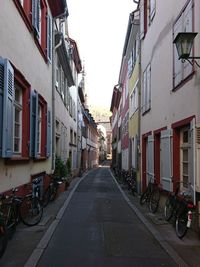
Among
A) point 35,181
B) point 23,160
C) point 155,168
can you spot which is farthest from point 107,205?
point 23,160

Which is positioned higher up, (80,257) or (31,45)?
(31,45)

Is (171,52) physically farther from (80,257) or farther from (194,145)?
(80,257)

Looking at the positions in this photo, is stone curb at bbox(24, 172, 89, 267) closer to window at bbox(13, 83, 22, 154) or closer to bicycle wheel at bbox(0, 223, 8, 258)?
bicycle wheel at bbox(0, 223, 8, 258)

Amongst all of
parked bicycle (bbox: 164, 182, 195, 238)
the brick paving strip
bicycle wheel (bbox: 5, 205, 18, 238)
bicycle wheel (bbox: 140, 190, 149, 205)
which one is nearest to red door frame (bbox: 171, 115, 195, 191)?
parked bicycle (bbox: 164, 182, 195, 238)

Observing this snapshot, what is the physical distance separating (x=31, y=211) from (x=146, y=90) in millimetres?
7642

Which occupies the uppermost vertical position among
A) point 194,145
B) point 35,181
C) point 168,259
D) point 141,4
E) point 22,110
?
point 141,4

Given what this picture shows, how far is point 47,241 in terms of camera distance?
28.4 feet

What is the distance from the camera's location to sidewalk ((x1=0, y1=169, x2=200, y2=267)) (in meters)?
7.27

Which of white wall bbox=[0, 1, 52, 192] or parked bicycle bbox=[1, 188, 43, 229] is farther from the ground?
white wall bbox=[0, 1, 52, 192]

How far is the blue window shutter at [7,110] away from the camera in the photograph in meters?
7.85

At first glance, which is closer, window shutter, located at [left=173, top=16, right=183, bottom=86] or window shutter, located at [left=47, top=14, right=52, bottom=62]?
window shutter, located at [left=173, top=16, right=183, bottom=86]

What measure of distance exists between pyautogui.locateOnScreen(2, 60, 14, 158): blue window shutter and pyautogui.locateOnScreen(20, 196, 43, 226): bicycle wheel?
7.96ft

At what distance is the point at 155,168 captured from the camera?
14875 millimetres

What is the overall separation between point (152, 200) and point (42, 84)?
15.2 ft
